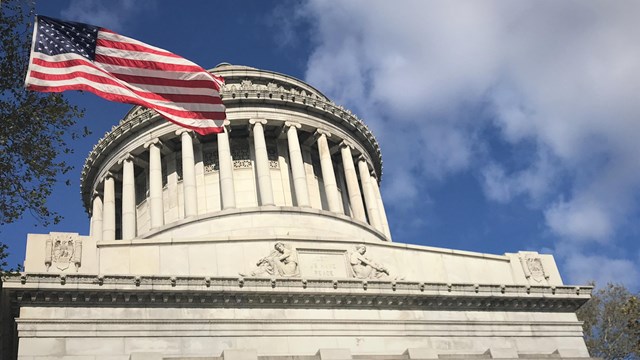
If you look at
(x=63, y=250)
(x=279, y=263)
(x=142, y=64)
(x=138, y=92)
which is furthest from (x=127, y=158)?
(x=138, y=92)

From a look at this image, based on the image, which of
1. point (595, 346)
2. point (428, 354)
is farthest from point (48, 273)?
point (595, 346)

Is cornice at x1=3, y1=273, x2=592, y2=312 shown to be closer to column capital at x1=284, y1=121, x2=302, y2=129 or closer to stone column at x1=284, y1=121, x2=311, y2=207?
stone column at x1=284, y1=121, x2=311, y2=207

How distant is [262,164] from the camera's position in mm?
37125

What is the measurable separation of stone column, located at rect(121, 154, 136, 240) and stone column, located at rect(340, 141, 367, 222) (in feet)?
38.9

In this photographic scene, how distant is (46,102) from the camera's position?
64.8 ft

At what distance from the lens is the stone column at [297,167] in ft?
119

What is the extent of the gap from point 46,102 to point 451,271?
16.5 metres

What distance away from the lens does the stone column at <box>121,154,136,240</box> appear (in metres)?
37.0

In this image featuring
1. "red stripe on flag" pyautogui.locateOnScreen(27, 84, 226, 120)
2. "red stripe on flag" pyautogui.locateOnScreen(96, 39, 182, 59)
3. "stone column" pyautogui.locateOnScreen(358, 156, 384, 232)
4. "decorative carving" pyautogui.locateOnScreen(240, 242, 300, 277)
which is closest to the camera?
"red stripe on flag" pyautogui.locateOnScreen(27, 84, 226, 120)

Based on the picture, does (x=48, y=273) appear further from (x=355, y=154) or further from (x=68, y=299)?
(x=355, y=154)

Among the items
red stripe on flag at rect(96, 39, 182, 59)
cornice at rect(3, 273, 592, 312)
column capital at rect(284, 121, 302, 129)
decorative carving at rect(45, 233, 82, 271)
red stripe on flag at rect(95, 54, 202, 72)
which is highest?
column capital at rect(284, 121, 302, 129)

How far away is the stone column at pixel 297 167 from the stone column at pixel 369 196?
174 inches

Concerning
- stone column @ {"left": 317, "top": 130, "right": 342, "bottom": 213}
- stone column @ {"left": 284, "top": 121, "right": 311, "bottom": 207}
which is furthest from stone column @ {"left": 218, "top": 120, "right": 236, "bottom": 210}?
stone column @ {"left": 317, "top": 130, "right": 342, "bottom": 213}

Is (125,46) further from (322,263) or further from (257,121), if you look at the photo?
(257,121)
